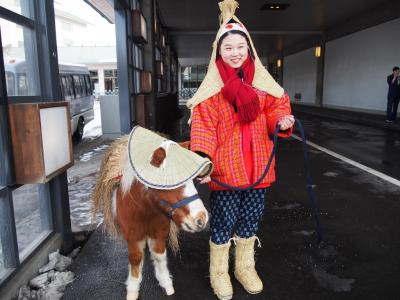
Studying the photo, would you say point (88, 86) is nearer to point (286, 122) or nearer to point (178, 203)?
point (286, 122)

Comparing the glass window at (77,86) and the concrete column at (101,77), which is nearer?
the glass window at (77,86)

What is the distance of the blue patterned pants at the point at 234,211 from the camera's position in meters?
2.48

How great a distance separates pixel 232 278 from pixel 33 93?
2132mm

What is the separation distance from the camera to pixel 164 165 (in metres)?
1.82

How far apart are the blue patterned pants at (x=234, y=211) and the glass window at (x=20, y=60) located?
1.65 meters

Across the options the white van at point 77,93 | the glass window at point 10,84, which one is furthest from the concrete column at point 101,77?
the glass window at point 10,84

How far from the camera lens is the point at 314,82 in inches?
907

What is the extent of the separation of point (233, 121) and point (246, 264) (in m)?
1.08

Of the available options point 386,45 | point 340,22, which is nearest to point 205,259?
point 386,45

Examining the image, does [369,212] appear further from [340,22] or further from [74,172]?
[340,22]

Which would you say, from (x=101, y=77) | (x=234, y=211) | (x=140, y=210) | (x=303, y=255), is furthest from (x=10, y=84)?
(x=101, y=77)

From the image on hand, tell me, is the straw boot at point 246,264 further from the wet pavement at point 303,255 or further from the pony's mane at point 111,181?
the pony's mane at point 111,181

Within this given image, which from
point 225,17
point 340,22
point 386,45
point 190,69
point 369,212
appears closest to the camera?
point 225,17

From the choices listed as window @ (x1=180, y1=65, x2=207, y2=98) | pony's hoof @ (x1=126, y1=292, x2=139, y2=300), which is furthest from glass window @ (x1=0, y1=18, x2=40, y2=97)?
window @ (x1=180, y1=65, x2=207, y2=98)
